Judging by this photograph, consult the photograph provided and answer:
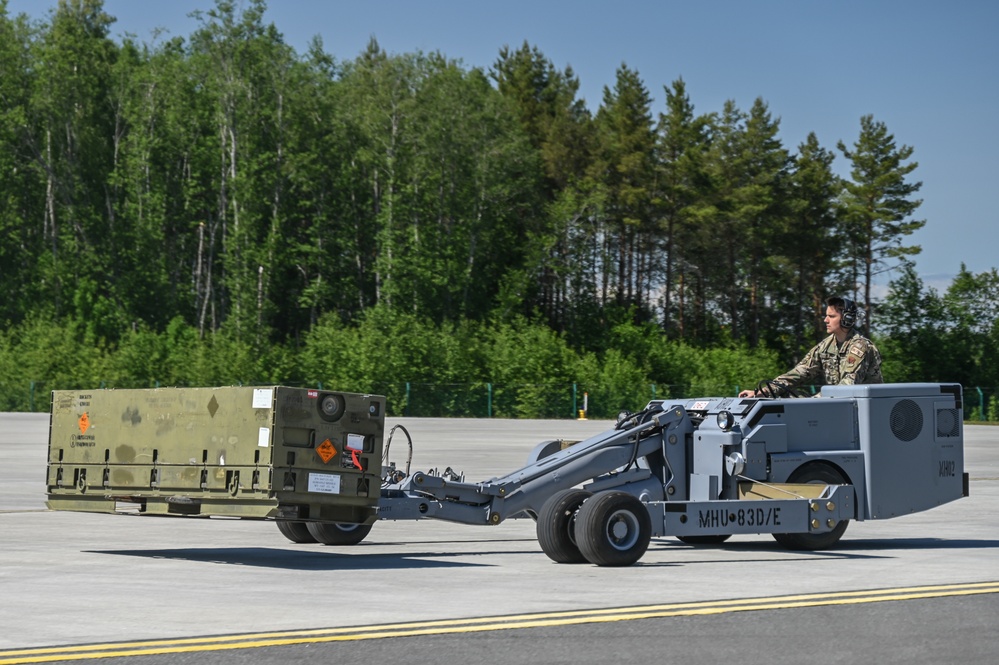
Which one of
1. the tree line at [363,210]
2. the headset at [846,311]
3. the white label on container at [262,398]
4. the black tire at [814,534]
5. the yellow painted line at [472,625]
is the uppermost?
the tree line at [363,210]

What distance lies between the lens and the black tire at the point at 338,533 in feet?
46.8

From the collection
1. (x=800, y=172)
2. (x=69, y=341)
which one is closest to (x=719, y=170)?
(x=800, y=172)

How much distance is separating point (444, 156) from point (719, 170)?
743 inches

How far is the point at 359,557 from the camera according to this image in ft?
43.8

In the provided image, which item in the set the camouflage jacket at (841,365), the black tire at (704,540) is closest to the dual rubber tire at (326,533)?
the black tire at (704,540)

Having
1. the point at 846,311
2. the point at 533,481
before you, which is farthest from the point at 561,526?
the point at 846,311

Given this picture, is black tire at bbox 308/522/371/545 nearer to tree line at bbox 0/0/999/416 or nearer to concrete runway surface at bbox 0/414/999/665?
concrete runway surface at bbox 0/414/999/665

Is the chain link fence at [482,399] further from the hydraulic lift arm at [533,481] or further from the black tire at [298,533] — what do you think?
the hydraulic lift arm at [533,481]

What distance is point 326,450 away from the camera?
12.2 meters

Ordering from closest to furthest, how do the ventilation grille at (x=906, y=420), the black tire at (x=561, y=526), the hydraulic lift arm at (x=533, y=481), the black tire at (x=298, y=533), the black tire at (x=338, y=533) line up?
the black tire at (x=561, y=526), the hydraulic lift arm at (x=533, y=481), the ventilation grille at (x=906, y=420), the black tire at (x=338, y=533), the black tire at (x=298, y=533)

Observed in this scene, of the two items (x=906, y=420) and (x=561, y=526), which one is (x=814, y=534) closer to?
(x=906, y=420)

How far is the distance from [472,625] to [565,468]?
183 inches

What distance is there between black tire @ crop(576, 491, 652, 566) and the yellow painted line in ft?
7.20

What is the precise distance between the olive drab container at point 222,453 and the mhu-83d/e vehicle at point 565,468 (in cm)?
1
